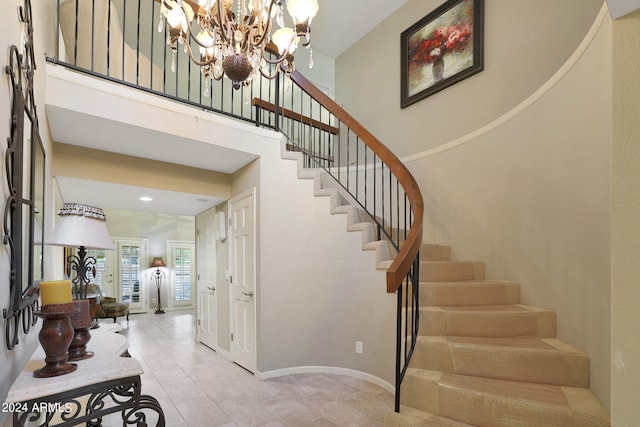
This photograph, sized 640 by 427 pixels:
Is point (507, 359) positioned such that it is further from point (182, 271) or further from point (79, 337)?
point (182, 271)

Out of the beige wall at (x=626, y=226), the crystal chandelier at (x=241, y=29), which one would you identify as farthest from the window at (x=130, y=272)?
the beige wall at (x=626, y=226)

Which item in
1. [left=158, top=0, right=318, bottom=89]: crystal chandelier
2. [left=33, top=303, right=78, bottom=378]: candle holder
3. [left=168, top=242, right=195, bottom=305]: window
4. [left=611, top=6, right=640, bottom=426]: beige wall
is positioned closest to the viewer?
[left=611, top=6, right=640, bottom=426]: beige wall

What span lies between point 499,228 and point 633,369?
2519 millimetres

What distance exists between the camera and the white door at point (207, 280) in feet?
16.5

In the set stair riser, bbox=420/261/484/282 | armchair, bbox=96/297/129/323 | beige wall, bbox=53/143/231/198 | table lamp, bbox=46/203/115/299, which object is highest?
beige wall, bbox=53/143/231/198

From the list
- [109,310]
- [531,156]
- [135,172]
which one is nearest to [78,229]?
[135,172]

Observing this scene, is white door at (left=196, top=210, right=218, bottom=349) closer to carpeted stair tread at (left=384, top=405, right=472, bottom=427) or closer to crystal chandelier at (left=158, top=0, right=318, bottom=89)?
crystal chandelier at (left=158, top=0, right=318, bottom=89)

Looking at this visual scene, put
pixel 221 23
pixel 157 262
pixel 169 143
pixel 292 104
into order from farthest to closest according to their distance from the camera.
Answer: pixel 157 262
pixel 292 104
pixel 169 143
pixel 221 23

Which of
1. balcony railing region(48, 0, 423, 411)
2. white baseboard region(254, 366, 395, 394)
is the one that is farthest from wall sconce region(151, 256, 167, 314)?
white baseboard region(254, 366, 395, 394)

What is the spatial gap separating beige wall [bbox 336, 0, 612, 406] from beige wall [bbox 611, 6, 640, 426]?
4.00 ft

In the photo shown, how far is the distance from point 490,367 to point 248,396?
6.90ft

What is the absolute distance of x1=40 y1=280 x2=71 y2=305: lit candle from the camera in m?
1.42

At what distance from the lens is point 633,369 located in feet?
3.39

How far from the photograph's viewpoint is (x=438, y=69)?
421 cm
